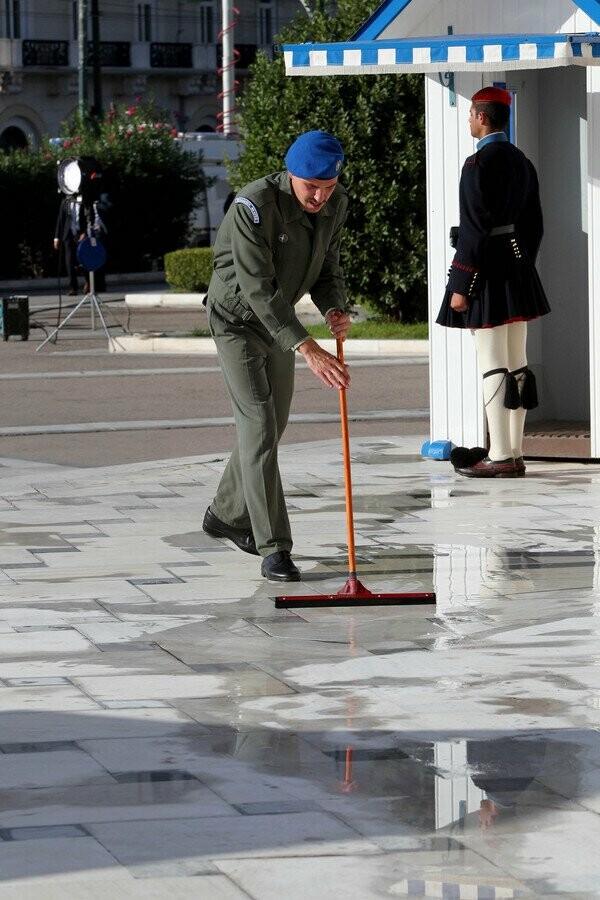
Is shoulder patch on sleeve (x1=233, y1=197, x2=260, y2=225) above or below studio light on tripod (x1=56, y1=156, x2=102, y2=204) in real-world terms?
below

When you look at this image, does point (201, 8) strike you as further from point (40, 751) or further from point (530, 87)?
point (40, 751)

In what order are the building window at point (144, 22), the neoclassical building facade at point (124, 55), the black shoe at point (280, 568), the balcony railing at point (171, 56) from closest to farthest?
the black shoe at point (280, 568) < the neoclassical building facade at point (124, 55) < the balcony railing at point (171, 56) < the building window at point (144, 22)

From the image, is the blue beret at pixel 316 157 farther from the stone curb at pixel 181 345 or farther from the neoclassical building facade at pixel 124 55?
the neoclassical building facade at pixel 124 55

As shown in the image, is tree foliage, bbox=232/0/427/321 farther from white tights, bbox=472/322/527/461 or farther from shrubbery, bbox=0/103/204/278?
shrubbery, bbox=0/103/204/278

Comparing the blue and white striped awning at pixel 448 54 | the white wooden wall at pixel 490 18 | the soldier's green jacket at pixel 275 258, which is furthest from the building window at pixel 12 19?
the soldier's green jacket at pixel 275 258

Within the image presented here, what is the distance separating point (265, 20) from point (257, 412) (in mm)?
59750

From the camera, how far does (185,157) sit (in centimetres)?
3756

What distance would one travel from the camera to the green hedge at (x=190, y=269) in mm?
29359

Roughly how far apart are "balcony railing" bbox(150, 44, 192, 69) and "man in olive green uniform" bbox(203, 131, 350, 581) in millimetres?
55681

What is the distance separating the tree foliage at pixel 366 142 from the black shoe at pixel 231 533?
41.0 feet

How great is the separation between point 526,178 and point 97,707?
5.01 metres

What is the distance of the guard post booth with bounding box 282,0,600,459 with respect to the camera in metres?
9.54

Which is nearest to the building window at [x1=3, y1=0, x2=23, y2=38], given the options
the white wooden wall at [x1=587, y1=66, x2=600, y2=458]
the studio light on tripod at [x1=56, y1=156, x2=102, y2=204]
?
the studio light on tripod at [x1=56, y1=156, x2=102, y2=204]

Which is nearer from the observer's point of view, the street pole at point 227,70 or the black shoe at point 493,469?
the black shoe at point 493,469
